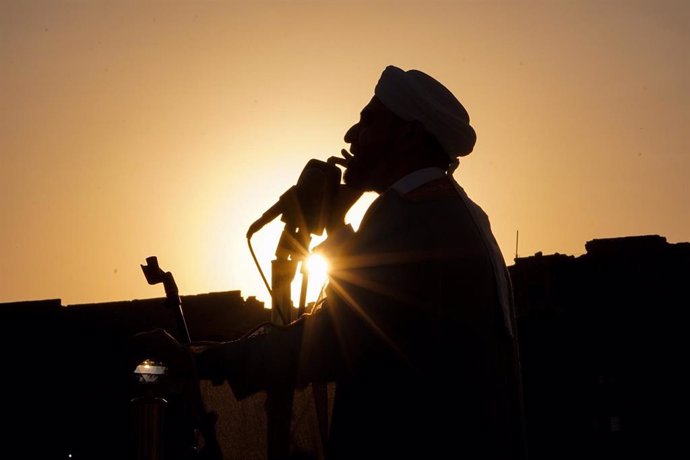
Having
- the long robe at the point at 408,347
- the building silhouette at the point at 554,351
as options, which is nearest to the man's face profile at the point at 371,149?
the long robe at the point at 408,347

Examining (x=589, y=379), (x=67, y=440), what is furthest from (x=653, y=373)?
(x=67, y=440)

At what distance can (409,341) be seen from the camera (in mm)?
4039

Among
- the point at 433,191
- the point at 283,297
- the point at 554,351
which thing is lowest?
the point at 283,297

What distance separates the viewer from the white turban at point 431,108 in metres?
4.46

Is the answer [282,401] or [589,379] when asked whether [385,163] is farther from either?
[589,379]

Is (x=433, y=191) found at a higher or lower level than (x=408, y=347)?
higher

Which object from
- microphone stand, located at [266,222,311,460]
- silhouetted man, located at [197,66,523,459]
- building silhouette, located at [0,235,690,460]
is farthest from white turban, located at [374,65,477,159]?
building silhouette, located at [0,235,690,460]

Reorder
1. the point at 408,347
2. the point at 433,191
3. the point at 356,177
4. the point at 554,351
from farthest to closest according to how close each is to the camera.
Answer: the point at 554,351 → the point at 356,177 → the point at 433,191 → the point at 408,347

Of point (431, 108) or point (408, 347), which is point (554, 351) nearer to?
point (431, 108)

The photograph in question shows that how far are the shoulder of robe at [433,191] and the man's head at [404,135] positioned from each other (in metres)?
0.13

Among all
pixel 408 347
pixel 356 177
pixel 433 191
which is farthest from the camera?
pixel 356 177

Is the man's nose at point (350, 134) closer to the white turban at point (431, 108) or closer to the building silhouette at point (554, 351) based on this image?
the white turban at point (431, 108)

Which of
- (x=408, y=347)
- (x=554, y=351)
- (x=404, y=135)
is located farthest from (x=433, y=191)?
(x=554, y=351)

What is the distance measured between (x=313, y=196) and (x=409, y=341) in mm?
747
